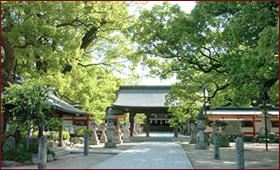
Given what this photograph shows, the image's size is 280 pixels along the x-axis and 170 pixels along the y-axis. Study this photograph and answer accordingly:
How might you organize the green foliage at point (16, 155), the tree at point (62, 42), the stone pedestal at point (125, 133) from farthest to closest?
1. the stone pedestal at point (125, 133)
2. the tree at point (62, 42)
3. the green foliage at point (16, 155)

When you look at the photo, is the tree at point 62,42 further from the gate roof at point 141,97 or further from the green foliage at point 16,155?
the gate roof at point 141,97

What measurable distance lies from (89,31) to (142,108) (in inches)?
506

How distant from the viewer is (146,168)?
30.3 ft

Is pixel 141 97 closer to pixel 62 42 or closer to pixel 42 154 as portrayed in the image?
pixel 62 42

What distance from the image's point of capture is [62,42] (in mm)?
12992

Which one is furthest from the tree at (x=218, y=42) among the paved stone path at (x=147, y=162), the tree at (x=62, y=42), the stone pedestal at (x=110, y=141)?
the stone pedestal at (x=110, y=141)

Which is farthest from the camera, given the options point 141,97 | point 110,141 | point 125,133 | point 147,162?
point 141,97

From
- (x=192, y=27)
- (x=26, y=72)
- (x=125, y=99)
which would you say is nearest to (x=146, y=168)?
(x=192, y=27)

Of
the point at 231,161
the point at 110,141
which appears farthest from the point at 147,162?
the point at 110,141

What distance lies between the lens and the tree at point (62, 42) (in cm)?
1240

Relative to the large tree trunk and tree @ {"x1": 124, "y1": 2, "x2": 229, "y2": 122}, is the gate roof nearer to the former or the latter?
tree @ {"x1": 124, "y1": 2, "x2": 229, "y2": 122}

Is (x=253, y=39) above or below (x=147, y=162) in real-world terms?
above

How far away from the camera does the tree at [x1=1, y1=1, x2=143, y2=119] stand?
12.4 m

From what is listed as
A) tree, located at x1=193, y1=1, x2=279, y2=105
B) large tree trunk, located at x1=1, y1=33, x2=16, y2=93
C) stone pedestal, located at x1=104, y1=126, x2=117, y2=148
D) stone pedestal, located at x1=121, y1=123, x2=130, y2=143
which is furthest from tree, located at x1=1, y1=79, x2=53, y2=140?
stone pedestal, located at x1=121, y1=123, x2=130, y2=143
